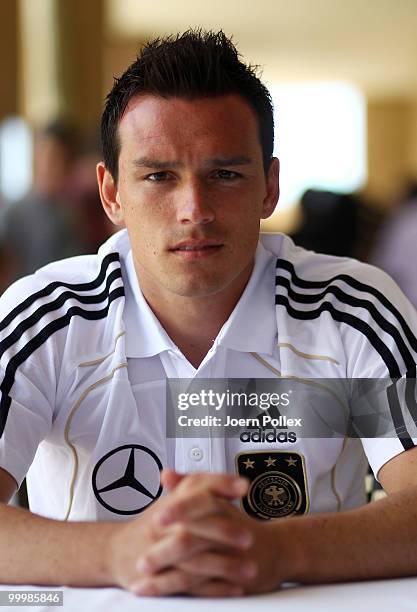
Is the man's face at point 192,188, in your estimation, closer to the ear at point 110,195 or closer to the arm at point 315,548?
the ear at point 110,195

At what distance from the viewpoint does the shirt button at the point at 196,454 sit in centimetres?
128

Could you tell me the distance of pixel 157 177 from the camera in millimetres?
1254

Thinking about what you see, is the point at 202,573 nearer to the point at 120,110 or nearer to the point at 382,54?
the point at 120,110

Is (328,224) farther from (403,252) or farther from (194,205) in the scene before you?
(194,205)

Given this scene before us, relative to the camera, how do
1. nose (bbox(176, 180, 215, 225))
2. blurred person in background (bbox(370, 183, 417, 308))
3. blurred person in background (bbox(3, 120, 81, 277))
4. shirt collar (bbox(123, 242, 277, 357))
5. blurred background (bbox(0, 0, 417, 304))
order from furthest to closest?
blurred person in background (bbox(3, 120, 81, 277)) → blurred background (bbox(0, 0, 417, 304)) → blurred person in background (bbox(370, 183, 417, 308)) → shirt collar (bbox(123, 242, 277, 357)) → nose (bbox(176, 180, 215, 225))

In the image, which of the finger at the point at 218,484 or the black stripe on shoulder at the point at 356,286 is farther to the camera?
the black stripe on shoulder at the point at 356,286

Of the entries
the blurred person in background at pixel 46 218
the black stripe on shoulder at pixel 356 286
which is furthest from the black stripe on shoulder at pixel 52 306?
the blurred person in background at pixel 46 218

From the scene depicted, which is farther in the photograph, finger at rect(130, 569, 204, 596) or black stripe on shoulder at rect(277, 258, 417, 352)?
black stripe on shoulder at rect(277, 258, 417, 352)

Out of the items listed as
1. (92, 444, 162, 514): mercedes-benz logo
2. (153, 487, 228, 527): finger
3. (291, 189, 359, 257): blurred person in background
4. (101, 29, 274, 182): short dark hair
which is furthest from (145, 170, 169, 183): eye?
(291, 189, 359, 257): blurred person in background

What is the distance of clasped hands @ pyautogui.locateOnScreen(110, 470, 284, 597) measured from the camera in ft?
3.14

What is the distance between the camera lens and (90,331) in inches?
52.3

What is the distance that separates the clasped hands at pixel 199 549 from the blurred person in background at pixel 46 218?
2.59 m

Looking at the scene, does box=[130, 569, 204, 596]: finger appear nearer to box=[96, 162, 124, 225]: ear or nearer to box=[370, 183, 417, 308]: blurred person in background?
box=[96, 162, 124, 225]: ear

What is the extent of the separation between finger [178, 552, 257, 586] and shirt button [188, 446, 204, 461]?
1.04ft
